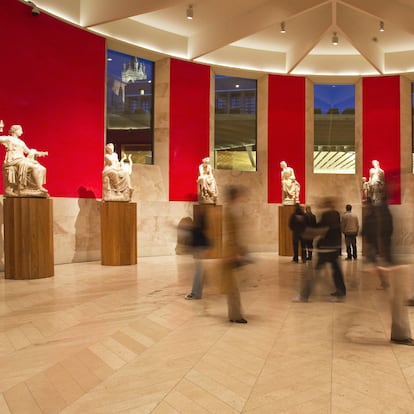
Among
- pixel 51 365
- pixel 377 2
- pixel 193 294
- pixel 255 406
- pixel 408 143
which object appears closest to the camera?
pixel 255 406

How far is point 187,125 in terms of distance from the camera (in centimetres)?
1325

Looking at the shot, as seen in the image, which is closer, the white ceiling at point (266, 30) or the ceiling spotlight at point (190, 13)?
the white ceiling at point (266, 30)

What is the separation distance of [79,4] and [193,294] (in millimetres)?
8612

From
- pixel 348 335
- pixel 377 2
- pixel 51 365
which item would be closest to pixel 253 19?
pixel 377 2

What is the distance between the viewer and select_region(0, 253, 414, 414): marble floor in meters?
2.54

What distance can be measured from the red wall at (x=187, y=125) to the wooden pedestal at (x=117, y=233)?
3.29m

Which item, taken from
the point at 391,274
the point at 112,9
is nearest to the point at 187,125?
the point at 112,9

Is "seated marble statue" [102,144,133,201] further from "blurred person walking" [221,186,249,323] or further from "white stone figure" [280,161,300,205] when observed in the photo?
"blurred person walking" [221,186,249,323]

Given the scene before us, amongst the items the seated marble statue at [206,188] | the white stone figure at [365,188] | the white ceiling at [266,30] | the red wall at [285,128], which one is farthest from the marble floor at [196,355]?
the red wall at [285,128]

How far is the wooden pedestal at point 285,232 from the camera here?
12266mm

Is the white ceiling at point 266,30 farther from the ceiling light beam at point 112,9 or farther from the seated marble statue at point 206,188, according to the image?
the seated marble statue at point 206,188

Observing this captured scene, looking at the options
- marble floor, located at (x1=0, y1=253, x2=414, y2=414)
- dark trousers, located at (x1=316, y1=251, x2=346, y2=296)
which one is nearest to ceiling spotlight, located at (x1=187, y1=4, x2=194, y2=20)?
marble floor, located at (x1=0, y1=253, x2=414, y2=414)

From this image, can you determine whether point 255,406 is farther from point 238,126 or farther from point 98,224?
point 238,126

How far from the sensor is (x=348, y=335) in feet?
13.1
